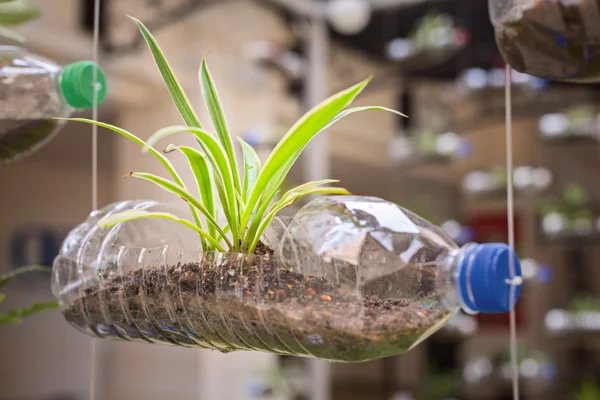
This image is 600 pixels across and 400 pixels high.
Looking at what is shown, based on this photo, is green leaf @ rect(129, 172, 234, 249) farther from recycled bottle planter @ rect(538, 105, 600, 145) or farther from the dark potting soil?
recycled bottle planter @ rect(538, 105, 600, 145)

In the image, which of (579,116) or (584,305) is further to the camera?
(584,305)

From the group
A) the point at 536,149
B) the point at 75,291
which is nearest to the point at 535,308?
the point at 536,149

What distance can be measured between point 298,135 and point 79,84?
358 millimetres

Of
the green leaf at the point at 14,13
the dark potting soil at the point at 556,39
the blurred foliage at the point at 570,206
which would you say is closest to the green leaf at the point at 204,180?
the dark potting soil at the point at 556,39

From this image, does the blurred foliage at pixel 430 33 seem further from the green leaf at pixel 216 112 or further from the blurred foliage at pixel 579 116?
the green leaf at pixel 216 112

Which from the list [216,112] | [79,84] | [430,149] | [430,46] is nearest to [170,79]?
[216,112]

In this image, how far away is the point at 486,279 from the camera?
0.57 meters

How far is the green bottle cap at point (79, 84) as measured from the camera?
32.9 inches

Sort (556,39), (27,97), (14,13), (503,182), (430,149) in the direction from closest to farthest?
1. (556,39)
2. (27,97)
3. (14,13)
4. (503,182)
5. (430,149)

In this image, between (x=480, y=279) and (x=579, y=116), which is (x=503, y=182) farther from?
(x=480, y=279)

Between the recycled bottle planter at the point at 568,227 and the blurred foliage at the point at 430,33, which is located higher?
the blurred foliage at the point at 430,33

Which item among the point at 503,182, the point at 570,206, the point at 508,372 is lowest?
the point at 508,372

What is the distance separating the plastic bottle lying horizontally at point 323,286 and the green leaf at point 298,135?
0.16ft

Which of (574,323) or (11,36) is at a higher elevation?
(11,36)
